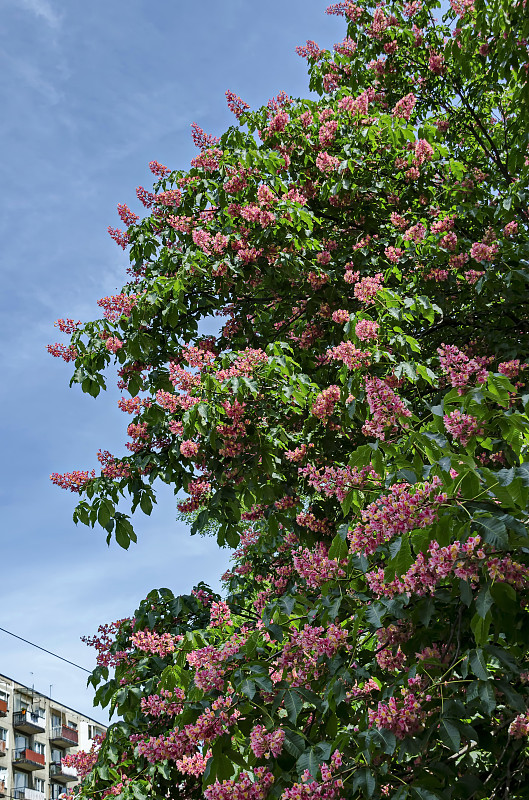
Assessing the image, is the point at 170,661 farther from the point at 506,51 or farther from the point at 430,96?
the point at 430,96

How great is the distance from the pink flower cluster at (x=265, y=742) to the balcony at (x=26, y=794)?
47559 mm

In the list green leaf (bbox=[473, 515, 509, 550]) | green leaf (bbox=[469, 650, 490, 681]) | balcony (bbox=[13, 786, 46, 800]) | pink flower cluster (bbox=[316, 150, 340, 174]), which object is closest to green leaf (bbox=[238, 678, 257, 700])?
green leaf (bbox=[469, 650, 490, 681])

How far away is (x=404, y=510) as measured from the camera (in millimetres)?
2557

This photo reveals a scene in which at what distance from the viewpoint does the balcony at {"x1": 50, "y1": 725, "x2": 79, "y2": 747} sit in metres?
47.8

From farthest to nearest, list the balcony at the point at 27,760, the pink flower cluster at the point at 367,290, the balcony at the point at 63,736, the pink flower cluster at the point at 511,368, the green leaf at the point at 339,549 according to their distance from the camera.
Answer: the balcony at the point at 63,736 < the balcony at the point at 27,760 < the pink flower cluster at the point at 367,290 < the pink flower cluster at the point at 511,368 < the green leaf at the point at 339,549

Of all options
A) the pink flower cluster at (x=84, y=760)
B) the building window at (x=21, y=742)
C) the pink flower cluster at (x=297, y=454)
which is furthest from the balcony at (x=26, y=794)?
the pink flower cluster at (x=297, y=454)

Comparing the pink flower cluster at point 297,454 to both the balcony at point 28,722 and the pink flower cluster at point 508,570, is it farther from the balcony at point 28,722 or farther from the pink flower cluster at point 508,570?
the balcony at point 28,722

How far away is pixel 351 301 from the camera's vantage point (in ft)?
20.2

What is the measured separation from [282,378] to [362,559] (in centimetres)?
245

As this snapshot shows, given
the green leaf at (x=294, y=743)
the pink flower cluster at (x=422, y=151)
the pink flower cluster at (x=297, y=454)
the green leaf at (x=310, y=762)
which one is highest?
the pink flower cluster at (x=422, y=151)

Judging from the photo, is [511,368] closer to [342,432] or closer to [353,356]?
[353,356]

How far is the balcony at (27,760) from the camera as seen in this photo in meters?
43.0

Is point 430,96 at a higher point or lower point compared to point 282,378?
higher

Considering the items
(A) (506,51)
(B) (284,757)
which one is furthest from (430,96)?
(B) (284,757)
